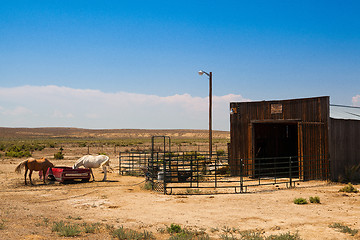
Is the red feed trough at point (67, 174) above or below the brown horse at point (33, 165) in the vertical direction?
below

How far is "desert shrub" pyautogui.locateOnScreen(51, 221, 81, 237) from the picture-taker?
Result: 7.61m

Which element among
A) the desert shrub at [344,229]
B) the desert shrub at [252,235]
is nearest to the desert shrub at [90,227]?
the desert shrub at [252,235]

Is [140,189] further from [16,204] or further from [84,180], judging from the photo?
[16,204]

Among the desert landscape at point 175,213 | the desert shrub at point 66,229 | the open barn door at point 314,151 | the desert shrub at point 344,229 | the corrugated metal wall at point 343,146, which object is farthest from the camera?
the corrugated metal wall at point 343,146

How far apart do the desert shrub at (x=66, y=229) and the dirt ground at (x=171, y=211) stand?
Result: 0.15 metres

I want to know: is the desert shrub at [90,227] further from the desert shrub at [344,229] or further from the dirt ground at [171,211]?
the desert shrub at [344,229]

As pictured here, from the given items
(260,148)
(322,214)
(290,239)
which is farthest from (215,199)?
(260,148)

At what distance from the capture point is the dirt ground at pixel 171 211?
323 inches

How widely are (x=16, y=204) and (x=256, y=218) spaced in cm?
780

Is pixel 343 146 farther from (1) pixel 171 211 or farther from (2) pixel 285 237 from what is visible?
(2) pixel 285 237

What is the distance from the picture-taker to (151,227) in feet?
Result: 27.8

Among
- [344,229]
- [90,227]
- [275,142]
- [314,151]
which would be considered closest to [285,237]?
[344,229]

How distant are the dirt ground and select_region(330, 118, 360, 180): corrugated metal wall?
2250 millimetres

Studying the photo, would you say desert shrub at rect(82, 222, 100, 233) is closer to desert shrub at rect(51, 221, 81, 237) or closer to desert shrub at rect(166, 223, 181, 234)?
desert shrub at rect(51, 221, 81, 237)
